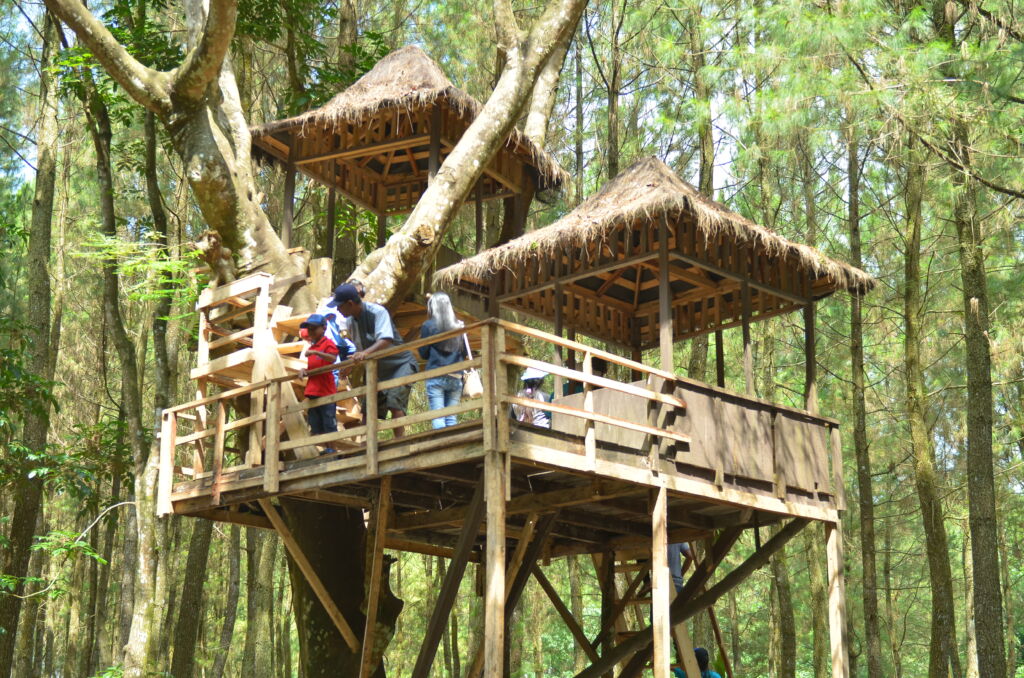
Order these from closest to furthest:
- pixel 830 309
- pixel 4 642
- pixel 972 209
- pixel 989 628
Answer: pixel 989 628 < pixel 4 642 < pixel 972 209 < pixel 830 309

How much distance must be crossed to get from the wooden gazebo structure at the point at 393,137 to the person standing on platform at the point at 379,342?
313 centimetres

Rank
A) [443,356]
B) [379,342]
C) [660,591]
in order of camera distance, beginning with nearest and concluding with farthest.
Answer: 1. [660,591]
2. [379,342]
3. [443,356]

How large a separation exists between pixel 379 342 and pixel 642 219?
8.60 ft

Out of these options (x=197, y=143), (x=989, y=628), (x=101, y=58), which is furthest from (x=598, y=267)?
(x=989, y=628)

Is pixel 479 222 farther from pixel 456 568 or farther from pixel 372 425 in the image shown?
pixel 456 568

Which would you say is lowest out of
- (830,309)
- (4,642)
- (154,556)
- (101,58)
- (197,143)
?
(4,642)

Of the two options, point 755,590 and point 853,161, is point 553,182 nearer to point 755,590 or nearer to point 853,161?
point 853,161

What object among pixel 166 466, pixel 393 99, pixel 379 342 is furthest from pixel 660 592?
pixel 393 99

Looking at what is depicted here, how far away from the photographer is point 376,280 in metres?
11.3

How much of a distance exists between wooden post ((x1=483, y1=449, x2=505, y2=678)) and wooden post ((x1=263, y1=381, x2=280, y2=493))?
2.23 m

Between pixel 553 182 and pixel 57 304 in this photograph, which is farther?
pixel 57 304

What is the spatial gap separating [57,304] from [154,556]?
25.4ft

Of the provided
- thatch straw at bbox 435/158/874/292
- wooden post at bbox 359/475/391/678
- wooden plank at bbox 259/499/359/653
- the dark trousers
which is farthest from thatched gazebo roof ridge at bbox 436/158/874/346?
wooden plank at bbox 259/499/359/653

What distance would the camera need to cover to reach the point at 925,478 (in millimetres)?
15141
